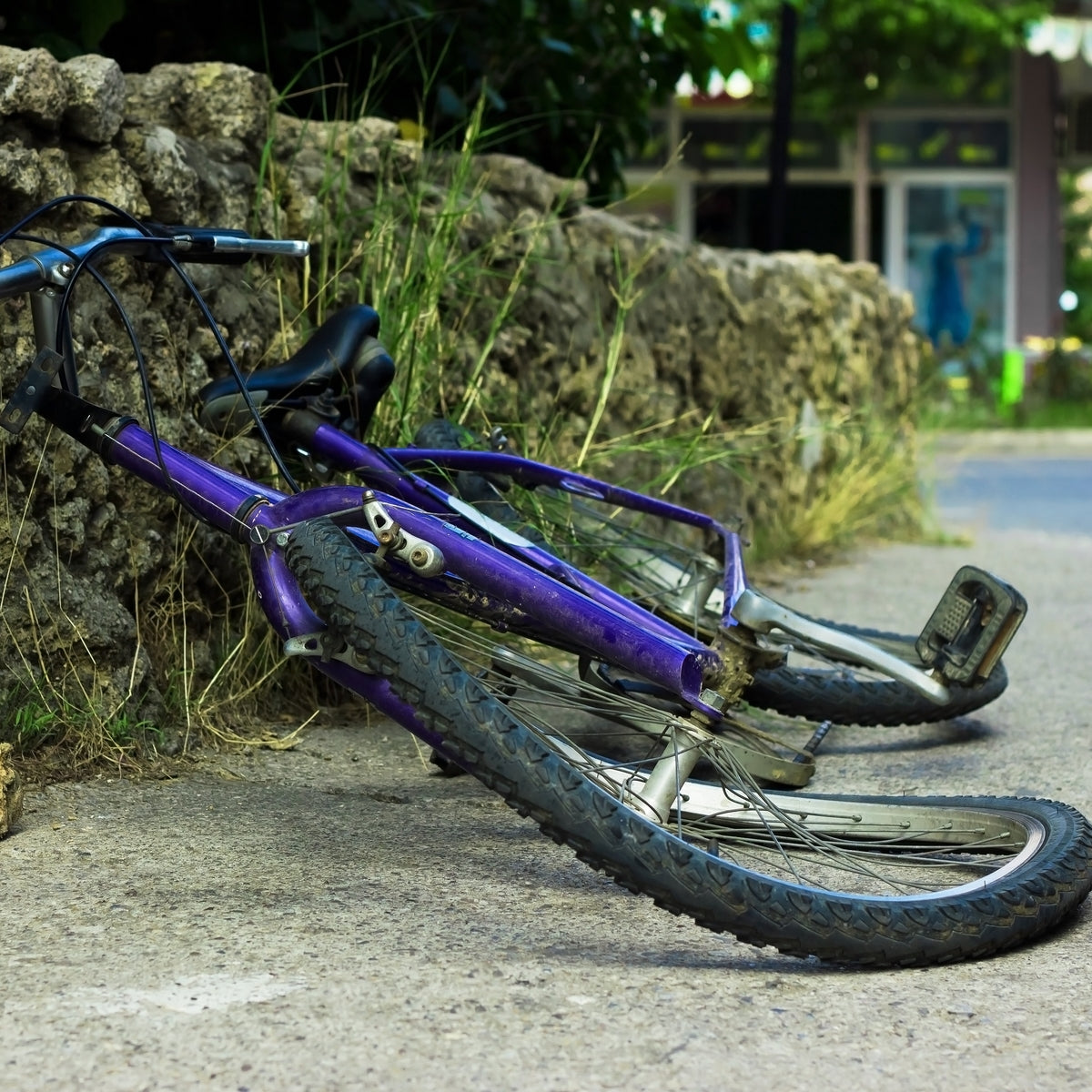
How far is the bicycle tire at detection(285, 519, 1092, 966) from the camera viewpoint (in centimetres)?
227

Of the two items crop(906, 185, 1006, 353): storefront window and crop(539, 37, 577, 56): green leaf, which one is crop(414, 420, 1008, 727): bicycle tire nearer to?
crop(539, 37, 577, 56): green leaf

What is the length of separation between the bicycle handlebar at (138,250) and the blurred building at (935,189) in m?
18.9

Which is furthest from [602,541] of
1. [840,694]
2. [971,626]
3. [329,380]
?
[329,380]

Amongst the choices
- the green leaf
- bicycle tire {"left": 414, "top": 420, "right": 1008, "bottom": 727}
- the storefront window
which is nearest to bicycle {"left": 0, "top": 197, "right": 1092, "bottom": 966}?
bicycle tire {"left": 414, "top": 420, "right": 1008, "bottom": 727}

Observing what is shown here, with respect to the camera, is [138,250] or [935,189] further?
[935,189]

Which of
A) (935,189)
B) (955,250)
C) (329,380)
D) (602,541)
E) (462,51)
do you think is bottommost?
(602,541)

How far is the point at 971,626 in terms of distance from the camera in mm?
3740

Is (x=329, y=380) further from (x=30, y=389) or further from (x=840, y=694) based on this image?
(x=840, y=694)

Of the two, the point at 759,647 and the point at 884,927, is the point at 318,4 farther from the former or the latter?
the point at 884,927

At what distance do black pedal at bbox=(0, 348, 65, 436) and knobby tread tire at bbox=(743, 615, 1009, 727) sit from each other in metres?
1.78

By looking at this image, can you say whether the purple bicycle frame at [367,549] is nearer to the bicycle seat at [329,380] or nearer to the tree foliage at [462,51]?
the bicycle seat at [329,380]

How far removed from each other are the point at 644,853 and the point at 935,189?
20.8m

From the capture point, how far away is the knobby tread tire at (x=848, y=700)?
151 inches

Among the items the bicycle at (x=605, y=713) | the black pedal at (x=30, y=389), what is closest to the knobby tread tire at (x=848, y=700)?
the bicycle at (x=605, y=713)
